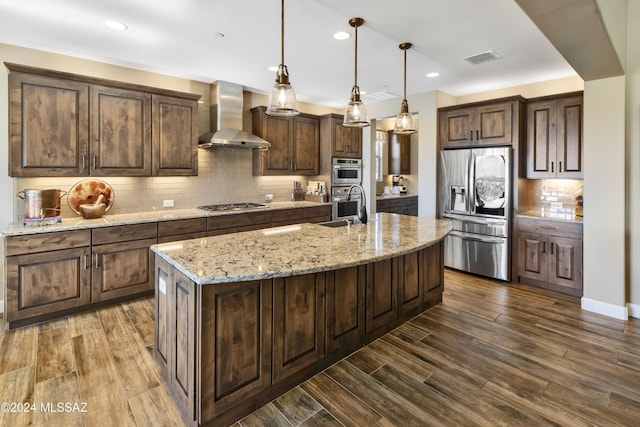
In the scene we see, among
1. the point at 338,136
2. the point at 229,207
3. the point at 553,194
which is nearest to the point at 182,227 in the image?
the point at 229,207

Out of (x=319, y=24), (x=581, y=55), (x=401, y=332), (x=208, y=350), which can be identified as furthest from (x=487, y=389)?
(x=319, y=24)

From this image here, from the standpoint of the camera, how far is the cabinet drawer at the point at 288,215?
491cm

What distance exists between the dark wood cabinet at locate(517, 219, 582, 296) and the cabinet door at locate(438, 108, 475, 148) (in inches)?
55.5

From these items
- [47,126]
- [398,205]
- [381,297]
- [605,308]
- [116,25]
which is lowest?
[605,308]

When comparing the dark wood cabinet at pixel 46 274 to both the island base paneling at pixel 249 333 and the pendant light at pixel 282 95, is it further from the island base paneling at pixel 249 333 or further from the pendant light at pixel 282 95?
→ the pendant light at pixel 282 95

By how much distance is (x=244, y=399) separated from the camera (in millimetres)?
1918

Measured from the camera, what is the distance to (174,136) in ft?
13.8

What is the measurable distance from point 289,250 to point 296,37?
2.26m

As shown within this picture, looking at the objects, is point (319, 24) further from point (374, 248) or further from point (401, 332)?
point (401, 332)

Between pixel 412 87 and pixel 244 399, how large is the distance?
470 cm

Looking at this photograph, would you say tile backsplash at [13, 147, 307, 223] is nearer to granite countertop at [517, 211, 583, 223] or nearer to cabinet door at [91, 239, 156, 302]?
cabinet door at [91, 239, 156, 302]

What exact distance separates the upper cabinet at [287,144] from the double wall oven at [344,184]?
38 cm

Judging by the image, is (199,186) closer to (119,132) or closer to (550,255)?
(119,132)

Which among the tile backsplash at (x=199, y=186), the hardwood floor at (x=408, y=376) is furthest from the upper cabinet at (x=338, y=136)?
the hardwood floor at (x=408, y=376)
